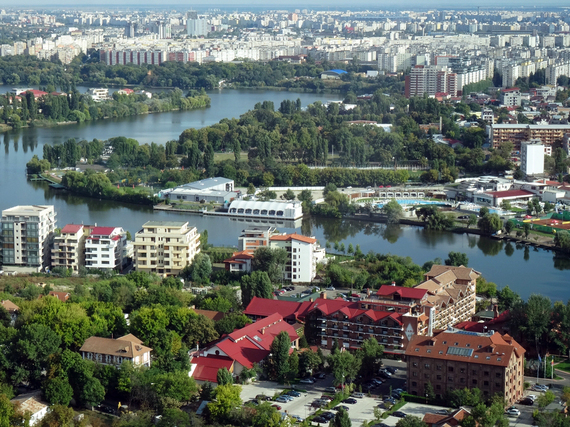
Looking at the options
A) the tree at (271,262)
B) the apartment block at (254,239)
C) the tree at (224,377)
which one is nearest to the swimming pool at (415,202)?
the apartment block at (254,239)

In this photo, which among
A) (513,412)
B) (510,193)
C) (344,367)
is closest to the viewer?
(513,412)

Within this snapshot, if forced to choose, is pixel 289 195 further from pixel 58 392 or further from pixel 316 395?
pixel 58 392

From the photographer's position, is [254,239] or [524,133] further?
[524,133]

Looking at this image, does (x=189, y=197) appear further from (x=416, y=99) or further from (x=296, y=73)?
(x=296, y=73)

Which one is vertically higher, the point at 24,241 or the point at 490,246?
the point at 24,241

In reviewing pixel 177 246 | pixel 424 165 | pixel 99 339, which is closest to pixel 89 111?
pixel 424 165

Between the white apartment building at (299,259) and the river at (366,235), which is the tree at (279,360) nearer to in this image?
the white apartment building at (299,259)

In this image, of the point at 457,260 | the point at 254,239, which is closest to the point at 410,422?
the point at 457,260
